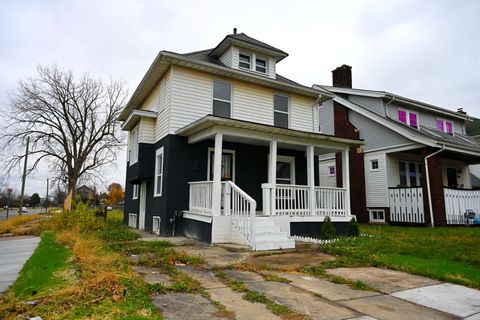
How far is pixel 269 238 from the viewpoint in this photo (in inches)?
317

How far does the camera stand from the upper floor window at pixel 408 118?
1809 centimetres

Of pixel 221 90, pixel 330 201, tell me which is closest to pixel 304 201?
pixel 330 201

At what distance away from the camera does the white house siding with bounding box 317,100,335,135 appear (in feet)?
64.3

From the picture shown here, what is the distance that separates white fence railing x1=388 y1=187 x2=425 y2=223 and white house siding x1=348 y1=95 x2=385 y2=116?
4.68m

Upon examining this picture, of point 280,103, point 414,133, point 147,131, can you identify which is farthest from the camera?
point 414,133

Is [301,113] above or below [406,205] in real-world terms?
above

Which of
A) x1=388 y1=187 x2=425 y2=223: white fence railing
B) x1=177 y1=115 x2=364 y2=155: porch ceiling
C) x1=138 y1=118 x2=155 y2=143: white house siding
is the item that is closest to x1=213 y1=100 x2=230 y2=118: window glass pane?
x1=177 y1=115 x2=364 y2=155: porch ceiling

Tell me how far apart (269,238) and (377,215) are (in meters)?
10.9

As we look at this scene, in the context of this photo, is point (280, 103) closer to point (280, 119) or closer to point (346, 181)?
point (280, 119)

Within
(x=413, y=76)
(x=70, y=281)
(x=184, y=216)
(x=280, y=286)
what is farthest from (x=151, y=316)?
(x=413, y=76)

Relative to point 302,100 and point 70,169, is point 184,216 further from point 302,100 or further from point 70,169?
point 70,169

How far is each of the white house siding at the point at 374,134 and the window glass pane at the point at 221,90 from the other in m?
9.37

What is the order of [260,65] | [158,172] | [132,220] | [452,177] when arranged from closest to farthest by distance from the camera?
1. [158,172]
2. [260,65]
3. [132,220]
4. [452,177]

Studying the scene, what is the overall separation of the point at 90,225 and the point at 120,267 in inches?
269
